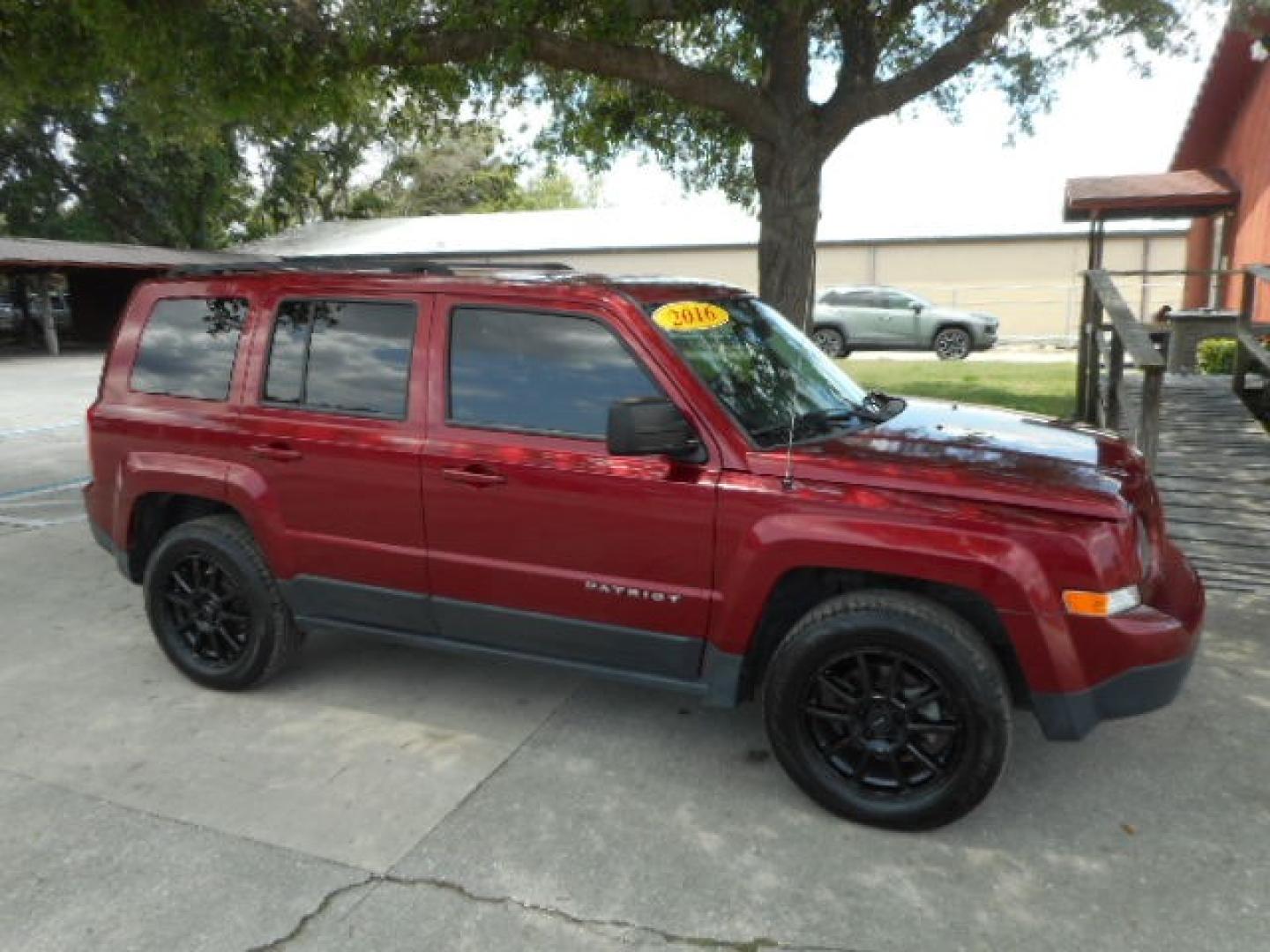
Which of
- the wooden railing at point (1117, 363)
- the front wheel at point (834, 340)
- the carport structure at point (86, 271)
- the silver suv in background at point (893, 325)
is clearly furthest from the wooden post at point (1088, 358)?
the carport structure at point (86, 271)

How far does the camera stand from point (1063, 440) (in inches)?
147

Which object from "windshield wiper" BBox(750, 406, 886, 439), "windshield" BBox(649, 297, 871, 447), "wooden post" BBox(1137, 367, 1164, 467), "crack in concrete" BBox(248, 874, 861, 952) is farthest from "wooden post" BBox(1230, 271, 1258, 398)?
"crack in concrete" BBox(248, 874, 861, 952)

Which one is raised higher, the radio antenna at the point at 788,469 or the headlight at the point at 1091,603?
the radio antenna at the point at 788,469

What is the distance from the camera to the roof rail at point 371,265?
3.86 metres

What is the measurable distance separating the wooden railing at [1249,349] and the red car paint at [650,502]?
5.25 m

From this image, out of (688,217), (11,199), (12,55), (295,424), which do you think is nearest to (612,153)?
(12,55)

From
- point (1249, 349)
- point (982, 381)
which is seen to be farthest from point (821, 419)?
point (982, 381)

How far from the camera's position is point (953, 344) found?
21094 millimetres

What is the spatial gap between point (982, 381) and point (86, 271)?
95.6 feet

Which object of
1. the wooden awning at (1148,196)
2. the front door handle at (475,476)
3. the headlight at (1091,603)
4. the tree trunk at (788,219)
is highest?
the wooden awning at (1148,196)

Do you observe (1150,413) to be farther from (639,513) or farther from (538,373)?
(538,373)

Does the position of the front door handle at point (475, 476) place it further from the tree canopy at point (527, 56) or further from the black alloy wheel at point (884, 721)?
the tree canopy at point (527, 56)

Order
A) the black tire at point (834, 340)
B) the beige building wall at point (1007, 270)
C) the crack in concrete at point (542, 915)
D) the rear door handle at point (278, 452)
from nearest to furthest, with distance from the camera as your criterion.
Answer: the crack in concrete at point (542, 915) → the rear door handle at point (278, 452) → the black tire at point (834, 340) → the beige building wall at point (1007, 270)

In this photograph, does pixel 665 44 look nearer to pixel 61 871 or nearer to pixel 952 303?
pixel 61 871
